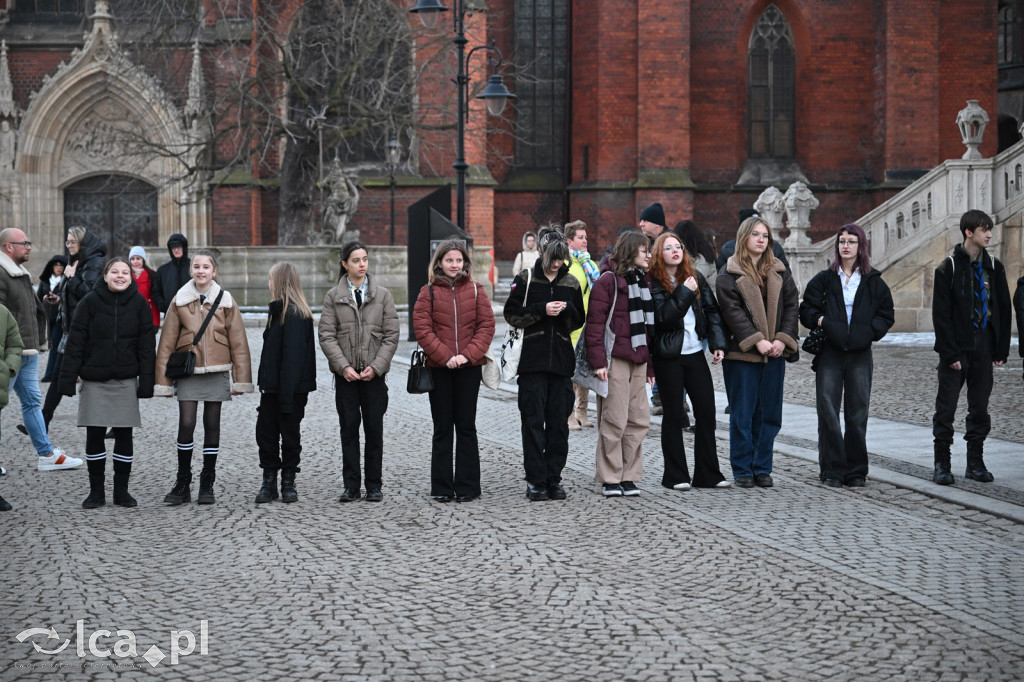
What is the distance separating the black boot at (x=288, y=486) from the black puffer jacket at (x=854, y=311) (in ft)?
12.0

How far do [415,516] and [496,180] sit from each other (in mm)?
25252

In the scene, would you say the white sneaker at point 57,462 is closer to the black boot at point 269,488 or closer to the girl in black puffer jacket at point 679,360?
the black boot at point 269,488

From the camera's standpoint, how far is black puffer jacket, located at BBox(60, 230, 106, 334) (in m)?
10.6

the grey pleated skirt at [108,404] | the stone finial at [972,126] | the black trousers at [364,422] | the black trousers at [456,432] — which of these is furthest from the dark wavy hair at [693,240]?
the stone finial at [972,126]

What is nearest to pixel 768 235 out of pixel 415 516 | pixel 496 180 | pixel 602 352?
pixel 602 352

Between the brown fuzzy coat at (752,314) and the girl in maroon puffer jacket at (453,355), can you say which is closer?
the girl in maroon puffer jacket at (453,355)

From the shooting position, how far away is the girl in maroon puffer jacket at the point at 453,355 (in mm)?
8250

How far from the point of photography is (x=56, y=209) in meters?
32.1

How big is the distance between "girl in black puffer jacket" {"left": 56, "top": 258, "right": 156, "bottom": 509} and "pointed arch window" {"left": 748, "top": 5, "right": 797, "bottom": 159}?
25988 mm

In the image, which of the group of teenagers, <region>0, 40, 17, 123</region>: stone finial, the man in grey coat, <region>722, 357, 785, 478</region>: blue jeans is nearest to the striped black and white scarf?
the group of teenagers

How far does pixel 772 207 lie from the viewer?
23656 mm

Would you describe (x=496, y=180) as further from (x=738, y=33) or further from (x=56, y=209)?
(x=56, y=209)

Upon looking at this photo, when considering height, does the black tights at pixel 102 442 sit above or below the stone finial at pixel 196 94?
below

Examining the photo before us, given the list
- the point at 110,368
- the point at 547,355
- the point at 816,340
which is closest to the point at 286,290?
the point at 110,368
